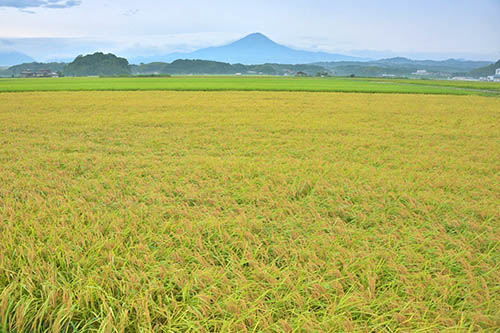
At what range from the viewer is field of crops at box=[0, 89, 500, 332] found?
84.2 inches

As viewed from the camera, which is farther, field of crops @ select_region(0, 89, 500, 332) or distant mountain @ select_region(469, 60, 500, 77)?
distant mountain @ select_region(469, 60, 500, 77)

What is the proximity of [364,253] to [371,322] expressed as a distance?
888 millimetres

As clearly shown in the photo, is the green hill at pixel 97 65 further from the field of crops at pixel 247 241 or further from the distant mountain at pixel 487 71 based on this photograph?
the distant mountain at pixel 487 71

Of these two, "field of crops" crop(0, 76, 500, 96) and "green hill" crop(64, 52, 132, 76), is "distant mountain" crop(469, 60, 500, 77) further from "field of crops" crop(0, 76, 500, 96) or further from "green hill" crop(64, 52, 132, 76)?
"green hill" crop(64, 52, 132, 76)

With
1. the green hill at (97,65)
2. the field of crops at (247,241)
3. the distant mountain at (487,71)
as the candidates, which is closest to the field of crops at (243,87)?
the field of crops at (247,241)

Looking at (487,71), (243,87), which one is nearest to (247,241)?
(243,87)

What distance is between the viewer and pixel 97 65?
5635 inches

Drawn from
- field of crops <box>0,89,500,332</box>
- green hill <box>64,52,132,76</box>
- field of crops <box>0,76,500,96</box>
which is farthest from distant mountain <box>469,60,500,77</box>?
field of crops <box>0,89,500,332</box>

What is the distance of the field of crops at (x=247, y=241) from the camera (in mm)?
2139

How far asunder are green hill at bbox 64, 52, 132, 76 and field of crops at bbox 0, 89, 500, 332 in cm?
15519

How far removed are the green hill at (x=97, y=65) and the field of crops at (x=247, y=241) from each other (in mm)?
155185

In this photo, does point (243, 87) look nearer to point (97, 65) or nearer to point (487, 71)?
point (97, 65)

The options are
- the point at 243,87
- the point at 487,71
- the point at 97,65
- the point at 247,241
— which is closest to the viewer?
the point at 247,241

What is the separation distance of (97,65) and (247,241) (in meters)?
167
